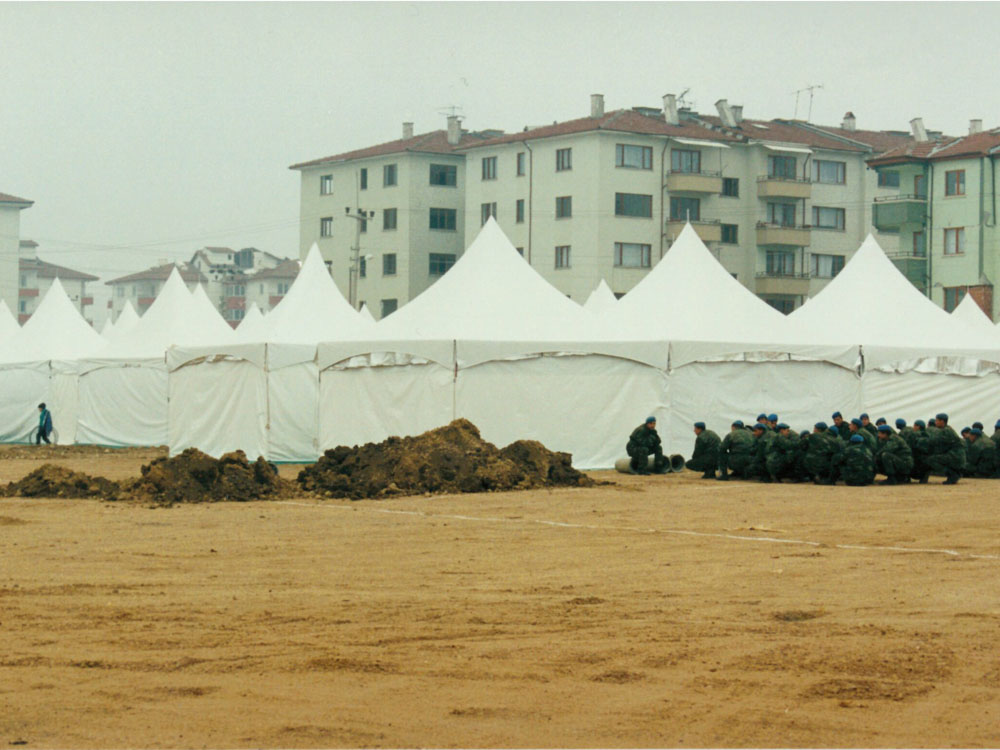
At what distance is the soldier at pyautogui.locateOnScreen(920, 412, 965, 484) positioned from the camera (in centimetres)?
2303

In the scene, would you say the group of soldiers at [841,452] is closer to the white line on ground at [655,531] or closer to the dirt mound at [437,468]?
the dirt mound at [437,468]

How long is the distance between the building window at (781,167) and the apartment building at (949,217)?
815 centimetres

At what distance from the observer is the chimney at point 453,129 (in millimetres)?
78000

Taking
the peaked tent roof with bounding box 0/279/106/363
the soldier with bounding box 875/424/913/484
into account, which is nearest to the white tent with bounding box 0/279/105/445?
the peaked tent roof with bounding box 0/279/106/363

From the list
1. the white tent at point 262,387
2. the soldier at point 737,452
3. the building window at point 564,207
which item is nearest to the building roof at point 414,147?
the building window at point 564,207

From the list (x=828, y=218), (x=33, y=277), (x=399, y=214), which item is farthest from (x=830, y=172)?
(x=33, y=277)

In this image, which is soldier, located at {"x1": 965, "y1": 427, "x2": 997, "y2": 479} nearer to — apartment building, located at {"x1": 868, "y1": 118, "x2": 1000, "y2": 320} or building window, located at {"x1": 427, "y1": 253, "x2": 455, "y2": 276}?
apartment building, located at {"x1": 868, "y1": 118, "x2": 1000, "y2": 320}

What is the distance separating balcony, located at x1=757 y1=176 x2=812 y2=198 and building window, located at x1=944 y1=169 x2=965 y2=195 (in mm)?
9932

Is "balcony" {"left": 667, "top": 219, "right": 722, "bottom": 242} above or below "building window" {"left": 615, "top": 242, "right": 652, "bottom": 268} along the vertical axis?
above

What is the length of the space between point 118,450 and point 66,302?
783 cm

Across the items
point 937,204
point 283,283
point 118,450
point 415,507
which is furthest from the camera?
point 283,283

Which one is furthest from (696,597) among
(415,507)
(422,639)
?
(415,507)

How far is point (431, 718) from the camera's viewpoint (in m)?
6.97

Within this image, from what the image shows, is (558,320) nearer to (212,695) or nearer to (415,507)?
(415,507)
